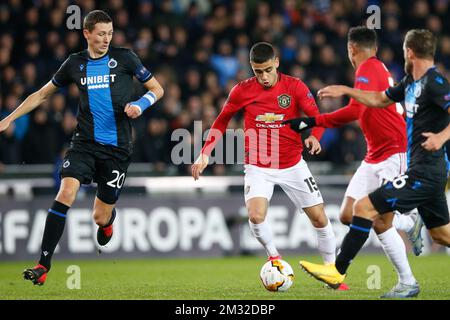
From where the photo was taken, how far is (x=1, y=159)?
14055mm

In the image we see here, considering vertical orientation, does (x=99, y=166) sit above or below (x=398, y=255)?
above

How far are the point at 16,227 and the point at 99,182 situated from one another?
4640 millimetres

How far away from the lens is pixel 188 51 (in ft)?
53.5

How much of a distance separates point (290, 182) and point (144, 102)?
1.66 metres

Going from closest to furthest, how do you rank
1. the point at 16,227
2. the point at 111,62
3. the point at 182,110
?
the point at 111,62
the point at 16,227
the point at 182,110

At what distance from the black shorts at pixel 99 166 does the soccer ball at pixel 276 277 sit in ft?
6.25

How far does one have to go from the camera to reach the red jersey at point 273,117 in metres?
9.05

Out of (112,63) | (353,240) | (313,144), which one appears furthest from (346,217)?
(112,63)

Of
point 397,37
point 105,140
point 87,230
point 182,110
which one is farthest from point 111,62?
point 397,37

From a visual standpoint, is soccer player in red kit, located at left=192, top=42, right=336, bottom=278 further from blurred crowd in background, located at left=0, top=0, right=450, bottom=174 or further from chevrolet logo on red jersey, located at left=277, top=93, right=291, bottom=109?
blurred crowd in background, located at left=0, top=0, right=450, bottom=174

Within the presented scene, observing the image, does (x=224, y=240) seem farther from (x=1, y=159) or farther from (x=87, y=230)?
(x=1, y=159)

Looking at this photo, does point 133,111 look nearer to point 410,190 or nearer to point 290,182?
point 290,182

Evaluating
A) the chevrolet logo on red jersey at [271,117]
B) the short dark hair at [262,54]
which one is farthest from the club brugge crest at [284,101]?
the short dark hair at [262,54]

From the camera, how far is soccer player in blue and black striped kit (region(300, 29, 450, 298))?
7371 millimetres
